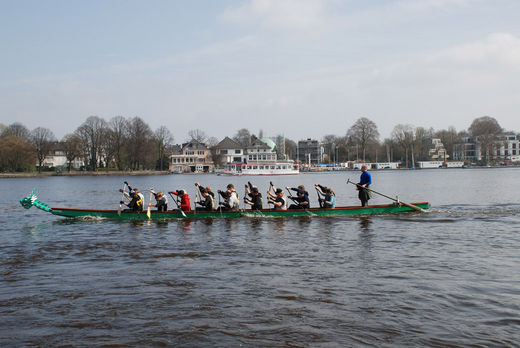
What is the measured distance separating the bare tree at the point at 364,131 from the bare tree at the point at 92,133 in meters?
73.1

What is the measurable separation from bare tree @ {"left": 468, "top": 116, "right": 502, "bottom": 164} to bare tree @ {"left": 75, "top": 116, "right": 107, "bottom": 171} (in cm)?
11886

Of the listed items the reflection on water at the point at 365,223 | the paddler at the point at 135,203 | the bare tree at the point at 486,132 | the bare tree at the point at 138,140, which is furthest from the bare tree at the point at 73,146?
the bare tree at the point at 486,132

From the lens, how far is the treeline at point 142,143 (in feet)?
354

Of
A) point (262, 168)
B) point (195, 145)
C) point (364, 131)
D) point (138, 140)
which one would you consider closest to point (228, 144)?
point (195, 145)

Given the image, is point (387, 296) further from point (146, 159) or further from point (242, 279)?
point (146, 159)

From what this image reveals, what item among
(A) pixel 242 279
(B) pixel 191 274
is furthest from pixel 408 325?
(B) pixel 191 274

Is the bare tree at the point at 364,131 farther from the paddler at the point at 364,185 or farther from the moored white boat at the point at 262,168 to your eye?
the paddler at the point at 364,185

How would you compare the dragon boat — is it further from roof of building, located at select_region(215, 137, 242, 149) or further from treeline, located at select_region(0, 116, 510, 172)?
roof of building, located at select_region(215, 137, 242, 149)

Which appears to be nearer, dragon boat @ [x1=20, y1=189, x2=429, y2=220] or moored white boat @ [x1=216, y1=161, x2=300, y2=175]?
dragon boat @ [x1=20, y1=189, x2=429, y2=220]

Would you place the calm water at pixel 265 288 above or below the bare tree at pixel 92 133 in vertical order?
below

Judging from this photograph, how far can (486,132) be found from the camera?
501 feet

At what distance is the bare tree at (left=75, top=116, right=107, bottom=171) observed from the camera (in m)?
111

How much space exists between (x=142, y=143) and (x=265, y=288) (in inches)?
4293

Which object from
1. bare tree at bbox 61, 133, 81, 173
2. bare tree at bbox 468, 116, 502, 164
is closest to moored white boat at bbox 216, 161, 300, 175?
bare tree at bbox 61, 133, 81, 173
